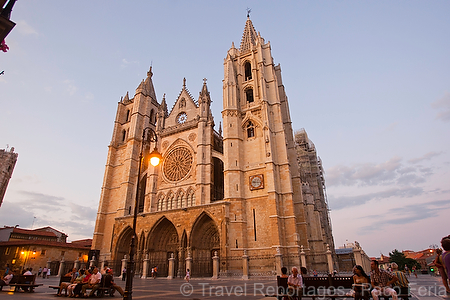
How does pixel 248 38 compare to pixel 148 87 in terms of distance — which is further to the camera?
pixel 148 87

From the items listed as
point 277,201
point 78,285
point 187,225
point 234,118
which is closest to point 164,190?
point 187,225

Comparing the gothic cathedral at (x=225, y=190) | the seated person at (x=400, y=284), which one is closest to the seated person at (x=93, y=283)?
the seated person at (x=400, y=284)

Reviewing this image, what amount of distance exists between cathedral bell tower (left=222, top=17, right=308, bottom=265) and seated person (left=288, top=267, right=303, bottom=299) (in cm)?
1305

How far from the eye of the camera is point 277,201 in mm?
19984

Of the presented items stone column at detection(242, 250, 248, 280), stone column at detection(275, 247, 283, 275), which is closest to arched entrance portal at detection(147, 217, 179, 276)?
stone column at detection(242, 250, 248, 280)

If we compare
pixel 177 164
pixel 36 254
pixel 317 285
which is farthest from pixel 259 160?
pixel 36 254

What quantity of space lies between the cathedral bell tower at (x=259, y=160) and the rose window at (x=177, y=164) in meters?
4.58

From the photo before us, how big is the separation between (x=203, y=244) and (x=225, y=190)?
15.7ft

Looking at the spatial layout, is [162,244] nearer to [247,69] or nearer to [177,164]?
[177,164]

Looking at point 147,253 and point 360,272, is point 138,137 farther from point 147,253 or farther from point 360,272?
point 360,272

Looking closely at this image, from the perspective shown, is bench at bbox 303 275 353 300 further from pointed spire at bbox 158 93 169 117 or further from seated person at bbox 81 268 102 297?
pointed spire at bbox 158 93 169 117

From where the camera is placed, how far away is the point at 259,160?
22.3 meters

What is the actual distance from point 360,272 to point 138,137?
28250 mm

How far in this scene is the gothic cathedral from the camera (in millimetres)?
19513
